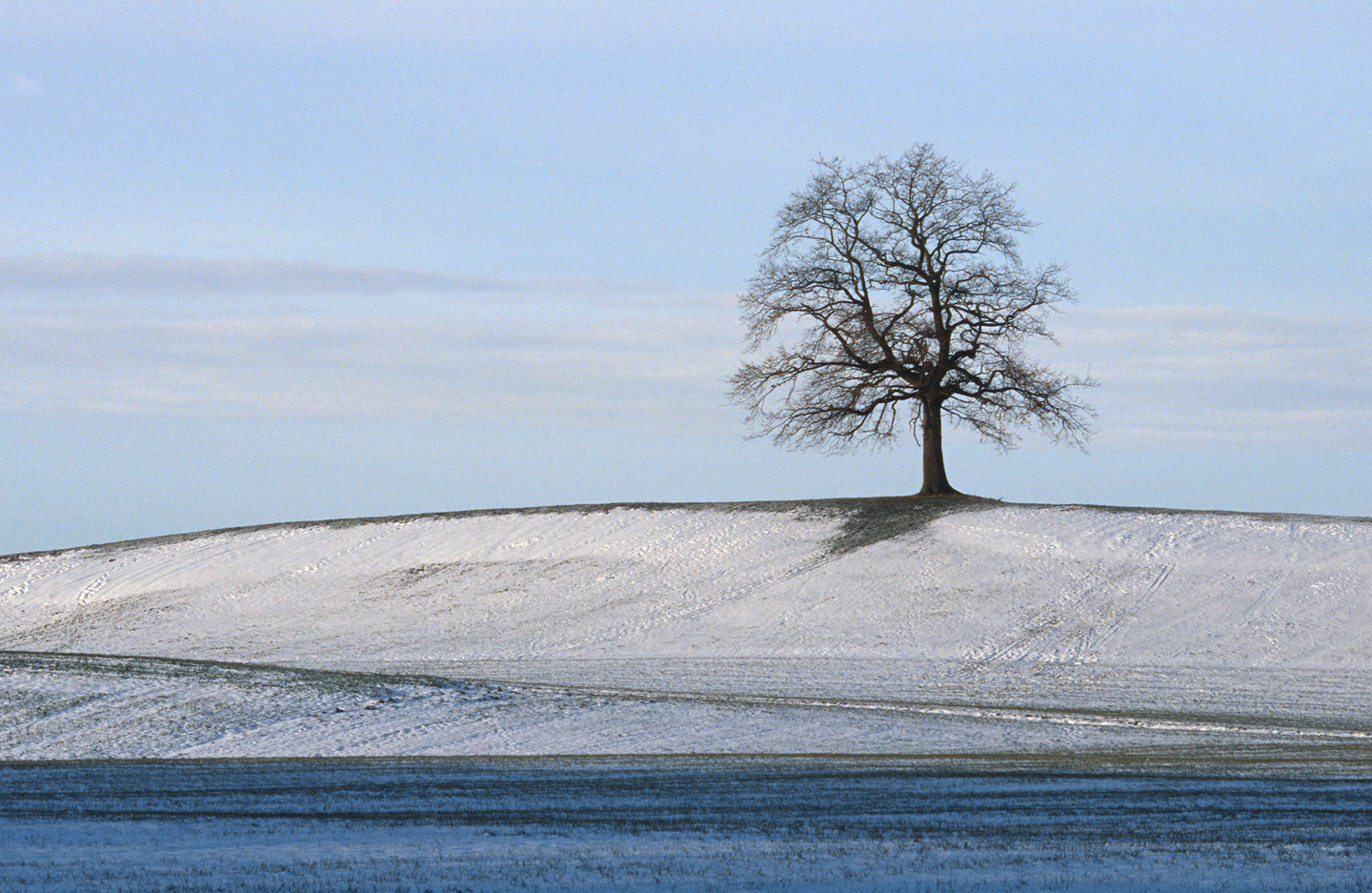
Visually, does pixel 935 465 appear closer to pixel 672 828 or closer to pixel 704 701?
pixel 704 701

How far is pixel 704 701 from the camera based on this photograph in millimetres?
21734

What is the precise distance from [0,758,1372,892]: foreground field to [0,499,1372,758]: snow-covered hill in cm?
346

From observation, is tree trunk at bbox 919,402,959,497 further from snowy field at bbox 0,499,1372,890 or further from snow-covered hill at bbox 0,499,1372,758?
snowy field at bbox 0,499,1372,890

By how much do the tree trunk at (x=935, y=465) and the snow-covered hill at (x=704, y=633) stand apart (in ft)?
6.86

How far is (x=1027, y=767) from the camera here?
15.0 meters

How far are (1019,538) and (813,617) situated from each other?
8333mm

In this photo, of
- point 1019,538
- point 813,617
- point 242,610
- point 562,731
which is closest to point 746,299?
point 1019,538

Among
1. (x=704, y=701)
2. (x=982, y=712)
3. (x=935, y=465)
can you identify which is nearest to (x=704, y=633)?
(x=704, y=701)

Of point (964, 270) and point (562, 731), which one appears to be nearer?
point (562, 731)

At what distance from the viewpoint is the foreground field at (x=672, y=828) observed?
31.5 ft

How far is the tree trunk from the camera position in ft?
145

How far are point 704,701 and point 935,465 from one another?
24571 mm

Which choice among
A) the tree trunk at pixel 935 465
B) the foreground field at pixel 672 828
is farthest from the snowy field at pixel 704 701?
the tree trunk at pixel 935 465

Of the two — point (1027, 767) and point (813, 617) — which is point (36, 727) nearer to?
point (1027, 767)
